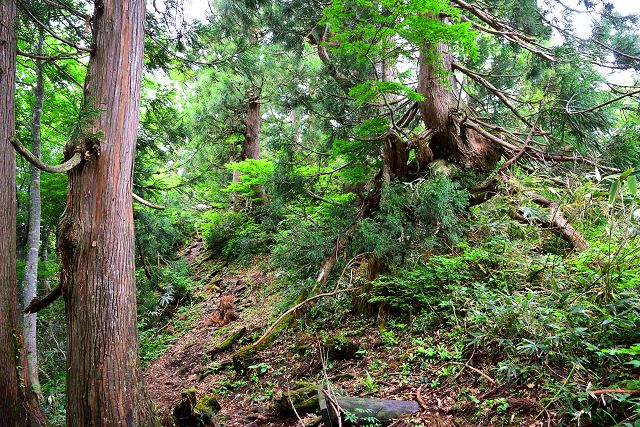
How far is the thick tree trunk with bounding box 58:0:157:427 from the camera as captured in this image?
135 inches

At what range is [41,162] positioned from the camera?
3.14 metres

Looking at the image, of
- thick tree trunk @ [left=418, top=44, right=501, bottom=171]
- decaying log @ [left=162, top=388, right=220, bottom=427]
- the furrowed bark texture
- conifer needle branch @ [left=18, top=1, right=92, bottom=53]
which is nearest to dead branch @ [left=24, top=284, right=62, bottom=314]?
the furrowed bark texture

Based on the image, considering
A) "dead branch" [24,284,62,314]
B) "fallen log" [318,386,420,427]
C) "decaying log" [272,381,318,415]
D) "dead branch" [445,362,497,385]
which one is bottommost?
"decaying log" [272,381,318,415]

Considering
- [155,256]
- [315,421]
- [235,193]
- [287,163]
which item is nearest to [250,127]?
[235,193]

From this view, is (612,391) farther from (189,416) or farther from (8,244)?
(8,244)

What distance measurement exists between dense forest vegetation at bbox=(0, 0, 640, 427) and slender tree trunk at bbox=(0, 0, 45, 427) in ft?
0.08

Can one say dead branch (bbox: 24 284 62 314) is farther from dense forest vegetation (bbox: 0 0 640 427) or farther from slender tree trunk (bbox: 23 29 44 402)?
slender tree trunk (bbox: 23 29 44 402)

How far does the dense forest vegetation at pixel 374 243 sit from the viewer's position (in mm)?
2986

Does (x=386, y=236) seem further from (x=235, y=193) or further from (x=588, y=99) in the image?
(x=235, y=193)

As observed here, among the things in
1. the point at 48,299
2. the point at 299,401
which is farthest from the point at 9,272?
the point at 299,401

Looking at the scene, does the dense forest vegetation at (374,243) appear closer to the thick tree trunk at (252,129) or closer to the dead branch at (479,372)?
the dead branch at (479,372)

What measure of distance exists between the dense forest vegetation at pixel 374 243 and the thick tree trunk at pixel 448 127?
4 centimetres

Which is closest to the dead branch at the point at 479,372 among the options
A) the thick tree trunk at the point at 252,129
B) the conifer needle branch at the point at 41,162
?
the conifer needle branch at the point at 41,162

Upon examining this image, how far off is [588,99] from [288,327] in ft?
16.9
